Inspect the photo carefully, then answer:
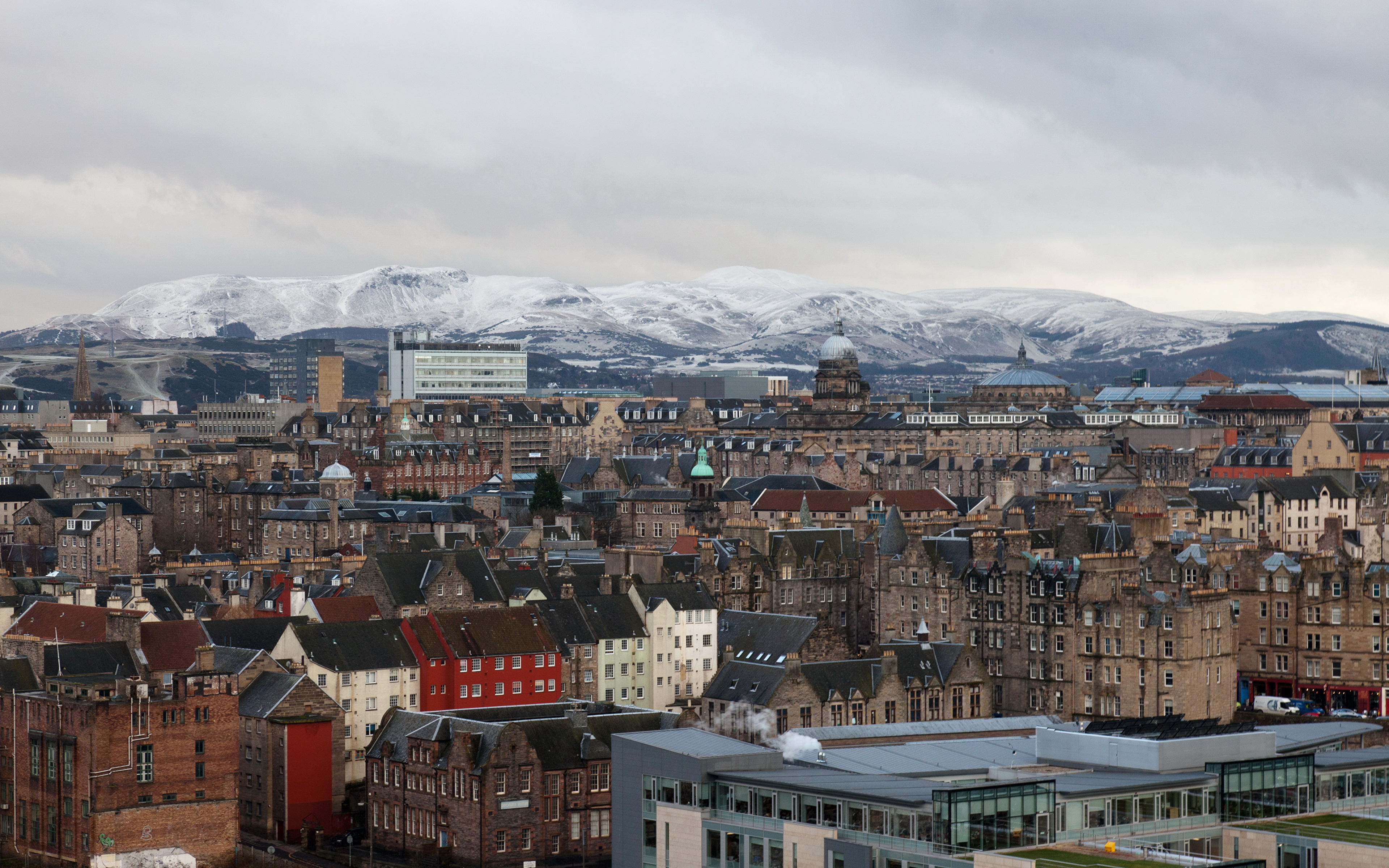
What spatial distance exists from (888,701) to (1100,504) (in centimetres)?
4578

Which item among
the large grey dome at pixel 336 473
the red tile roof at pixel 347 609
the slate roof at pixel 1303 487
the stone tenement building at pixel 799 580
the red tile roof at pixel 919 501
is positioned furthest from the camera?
the large grey dome at pixel 336 473

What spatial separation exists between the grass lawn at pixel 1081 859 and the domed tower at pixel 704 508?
9428 cm

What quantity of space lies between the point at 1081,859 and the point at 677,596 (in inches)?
2015

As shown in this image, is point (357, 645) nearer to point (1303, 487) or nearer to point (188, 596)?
point (188, 596)

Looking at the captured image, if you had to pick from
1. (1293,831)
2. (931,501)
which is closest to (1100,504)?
(931,501)

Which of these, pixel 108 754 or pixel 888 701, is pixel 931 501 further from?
pixel 108 754

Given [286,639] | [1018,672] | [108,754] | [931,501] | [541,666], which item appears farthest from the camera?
[931,501]

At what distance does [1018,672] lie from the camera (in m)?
109

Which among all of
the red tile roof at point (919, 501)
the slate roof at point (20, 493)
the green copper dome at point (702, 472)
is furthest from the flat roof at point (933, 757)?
the slate roof at point (20, 493)

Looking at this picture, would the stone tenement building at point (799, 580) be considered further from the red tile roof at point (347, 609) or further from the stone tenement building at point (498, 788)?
the stone tenement building at point (498, 788)

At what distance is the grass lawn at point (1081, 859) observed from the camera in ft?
194

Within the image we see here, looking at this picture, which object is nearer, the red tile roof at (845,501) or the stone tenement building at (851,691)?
the stone tenement building at (851,691)

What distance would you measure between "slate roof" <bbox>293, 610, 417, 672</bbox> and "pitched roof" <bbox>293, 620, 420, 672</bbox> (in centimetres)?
2

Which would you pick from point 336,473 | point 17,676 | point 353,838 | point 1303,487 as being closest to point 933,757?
point 353,838
